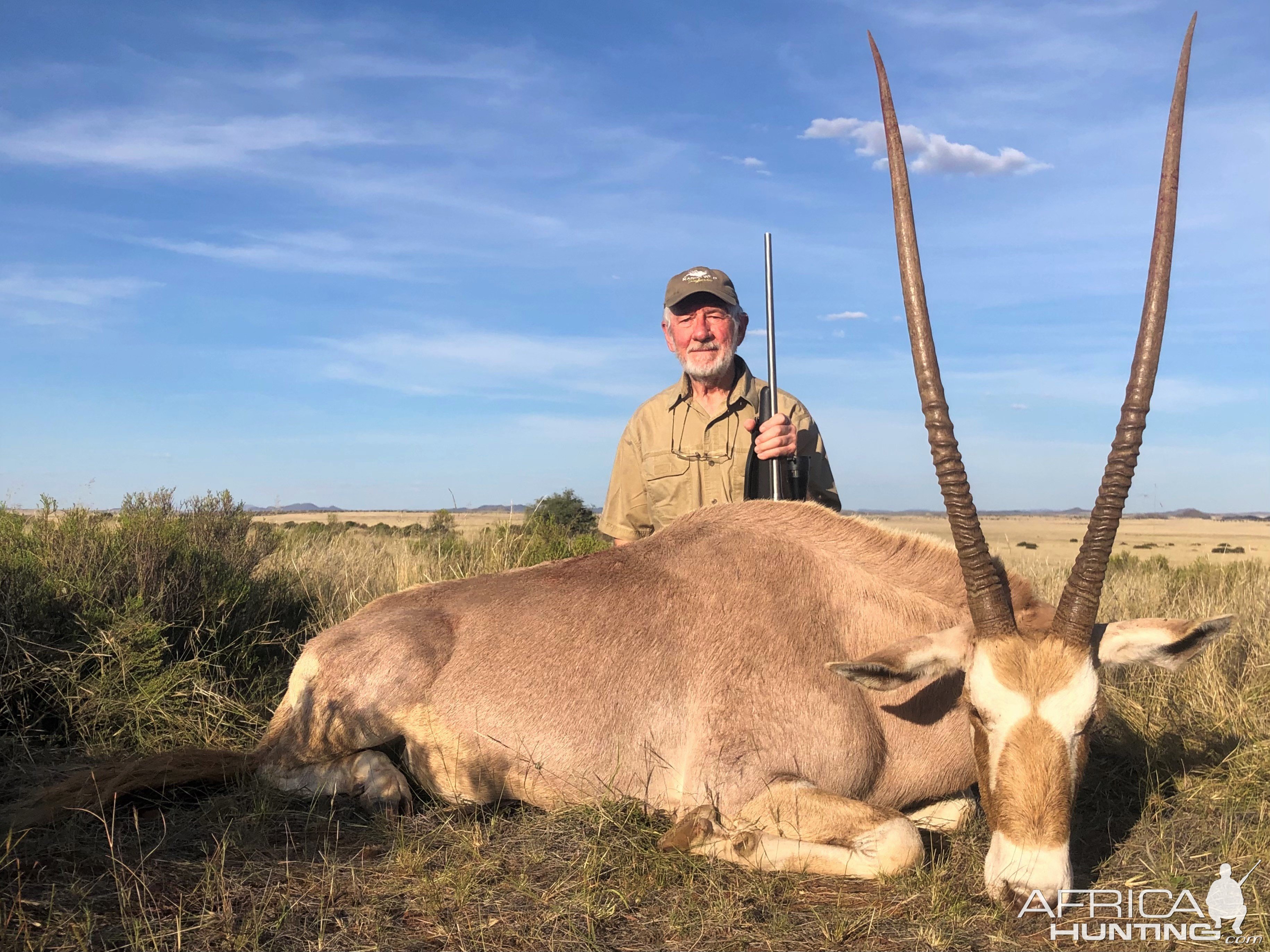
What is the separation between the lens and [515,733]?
4793 mm

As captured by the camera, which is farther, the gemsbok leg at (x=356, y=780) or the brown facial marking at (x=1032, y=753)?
the gemsbok leg at (x=356, y=780)

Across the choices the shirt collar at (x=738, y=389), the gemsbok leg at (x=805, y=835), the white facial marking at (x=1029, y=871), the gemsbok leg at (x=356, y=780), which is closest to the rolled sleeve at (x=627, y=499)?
the shirt collar at (x=738, y=389)

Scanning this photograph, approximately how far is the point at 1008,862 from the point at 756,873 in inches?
39.8

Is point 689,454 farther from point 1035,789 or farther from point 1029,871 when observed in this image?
point 1029,871

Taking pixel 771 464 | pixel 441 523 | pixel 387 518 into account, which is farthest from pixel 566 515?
pixel 387 518

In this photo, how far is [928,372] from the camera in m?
4.16

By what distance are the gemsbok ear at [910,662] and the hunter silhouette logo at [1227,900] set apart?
4.09ft

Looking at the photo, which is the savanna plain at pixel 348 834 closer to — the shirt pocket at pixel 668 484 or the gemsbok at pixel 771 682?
the gemsbok at pixel 771 682

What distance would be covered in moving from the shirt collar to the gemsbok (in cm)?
247

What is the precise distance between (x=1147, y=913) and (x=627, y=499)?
5.08 metres

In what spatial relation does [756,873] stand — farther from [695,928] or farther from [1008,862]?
[1008,862]

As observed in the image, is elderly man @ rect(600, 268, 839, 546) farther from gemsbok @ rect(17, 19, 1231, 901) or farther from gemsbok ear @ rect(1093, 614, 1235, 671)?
gemsbok ear @ rect(1093, 614, 1235, 671)

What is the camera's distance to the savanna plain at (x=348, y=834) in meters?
3.52

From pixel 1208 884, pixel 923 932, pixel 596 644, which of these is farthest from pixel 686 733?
pixel 1208 884
